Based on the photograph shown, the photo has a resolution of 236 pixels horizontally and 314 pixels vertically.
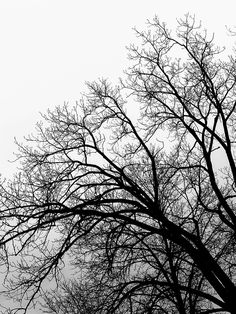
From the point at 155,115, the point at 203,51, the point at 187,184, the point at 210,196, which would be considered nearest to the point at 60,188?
the point at 155,115

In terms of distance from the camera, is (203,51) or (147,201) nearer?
(147,201)

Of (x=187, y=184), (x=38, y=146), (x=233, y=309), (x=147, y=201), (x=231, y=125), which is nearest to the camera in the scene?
(x=233, y=309)

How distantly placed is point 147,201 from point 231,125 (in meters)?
→ 3.70

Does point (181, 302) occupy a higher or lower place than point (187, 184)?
lower

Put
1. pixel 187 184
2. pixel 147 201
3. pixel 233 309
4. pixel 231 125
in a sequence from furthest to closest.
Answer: pixel 187 184 < pixel 231 125 < pixel 147 201 < pixel 233 309

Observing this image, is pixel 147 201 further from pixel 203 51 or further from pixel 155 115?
pixel 203 51

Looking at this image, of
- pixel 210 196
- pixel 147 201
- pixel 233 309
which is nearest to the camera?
pixel 233 309

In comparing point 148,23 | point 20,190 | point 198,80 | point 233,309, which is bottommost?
point 233,309

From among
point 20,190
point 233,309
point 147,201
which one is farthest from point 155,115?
point 233,309

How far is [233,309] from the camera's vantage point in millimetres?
8273

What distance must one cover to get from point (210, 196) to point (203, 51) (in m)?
5.59

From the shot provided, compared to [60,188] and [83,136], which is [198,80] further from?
[60,188]


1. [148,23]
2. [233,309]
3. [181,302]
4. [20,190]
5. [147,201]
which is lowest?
[233,309]

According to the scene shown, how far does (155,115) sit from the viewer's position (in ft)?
36.2
